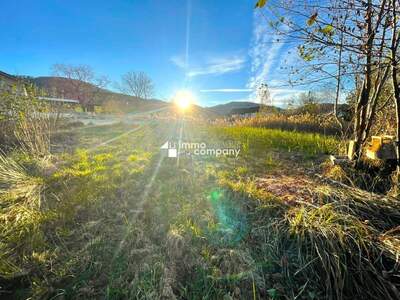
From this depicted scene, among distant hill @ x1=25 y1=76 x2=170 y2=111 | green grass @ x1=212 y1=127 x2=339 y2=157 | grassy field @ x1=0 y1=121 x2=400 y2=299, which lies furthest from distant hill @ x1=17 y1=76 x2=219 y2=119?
grassy field @ x1=0 y1=121 x2=400 y2=299

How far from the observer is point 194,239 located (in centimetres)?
161

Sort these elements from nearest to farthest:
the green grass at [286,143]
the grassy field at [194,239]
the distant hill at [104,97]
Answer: the grassy field at [194,239]
the green grass at [286,143]
the distant hill at [104,97]

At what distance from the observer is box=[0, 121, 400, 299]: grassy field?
1.19 meters

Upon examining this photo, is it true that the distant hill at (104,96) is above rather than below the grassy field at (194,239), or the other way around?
above

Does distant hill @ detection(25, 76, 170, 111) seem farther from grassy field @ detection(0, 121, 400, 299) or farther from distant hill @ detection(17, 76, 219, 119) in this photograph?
grassy field @ detection(0, 121, 400, 299)

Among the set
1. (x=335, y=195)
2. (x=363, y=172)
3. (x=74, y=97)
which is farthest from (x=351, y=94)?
(x=74, y=97)

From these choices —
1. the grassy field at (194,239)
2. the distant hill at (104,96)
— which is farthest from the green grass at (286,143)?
the distant hill at (104,96)

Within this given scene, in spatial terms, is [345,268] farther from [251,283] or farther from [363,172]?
[363,172]

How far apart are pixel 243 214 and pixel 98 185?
1989 millimetres

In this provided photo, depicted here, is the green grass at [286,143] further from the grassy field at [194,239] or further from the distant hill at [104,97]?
the distant hill at [104,97]

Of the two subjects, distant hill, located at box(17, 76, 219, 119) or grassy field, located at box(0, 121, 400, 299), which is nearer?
grassy field, located at box(0, 121, 400, 299)

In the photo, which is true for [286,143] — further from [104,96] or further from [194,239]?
[104,96]

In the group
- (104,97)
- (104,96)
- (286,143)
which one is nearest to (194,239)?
(286,143)

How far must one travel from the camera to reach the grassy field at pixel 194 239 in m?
1.19
